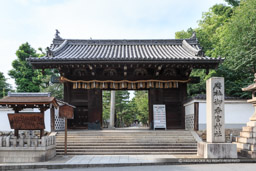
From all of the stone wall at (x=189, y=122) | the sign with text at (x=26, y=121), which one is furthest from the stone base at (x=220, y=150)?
the sign with text at (x=26, y=121)

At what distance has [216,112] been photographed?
976 cm

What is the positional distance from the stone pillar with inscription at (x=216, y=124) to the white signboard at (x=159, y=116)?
5.18 meters

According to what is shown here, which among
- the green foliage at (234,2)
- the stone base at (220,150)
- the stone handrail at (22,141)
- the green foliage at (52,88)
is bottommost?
the stone base at (220,150)

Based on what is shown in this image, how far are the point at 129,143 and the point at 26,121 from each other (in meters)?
5.27

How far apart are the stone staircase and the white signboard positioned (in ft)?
5.52

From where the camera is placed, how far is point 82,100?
637 inches

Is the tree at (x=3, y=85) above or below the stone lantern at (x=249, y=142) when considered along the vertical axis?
above

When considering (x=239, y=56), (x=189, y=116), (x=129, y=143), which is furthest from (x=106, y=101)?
(x=129, y=143)

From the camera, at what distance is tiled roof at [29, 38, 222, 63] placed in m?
16.2

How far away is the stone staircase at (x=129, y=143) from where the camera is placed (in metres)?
11.3

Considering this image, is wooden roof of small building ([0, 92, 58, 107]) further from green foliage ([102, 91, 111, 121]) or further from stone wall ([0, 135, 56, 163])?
green foliage ([102, 91, 111, 121])

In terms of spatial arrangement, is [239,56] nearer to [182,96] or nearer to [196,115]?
[182,96]

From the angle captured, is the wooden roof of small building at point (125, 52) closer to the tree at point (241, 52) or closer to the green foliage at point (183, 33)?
the tree at point (241, 52)

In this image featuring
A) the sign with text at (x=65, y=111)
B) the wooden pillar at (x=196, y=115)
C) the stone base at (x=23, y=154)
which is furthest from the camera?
the wooden pillar at (x=196, y=115)
